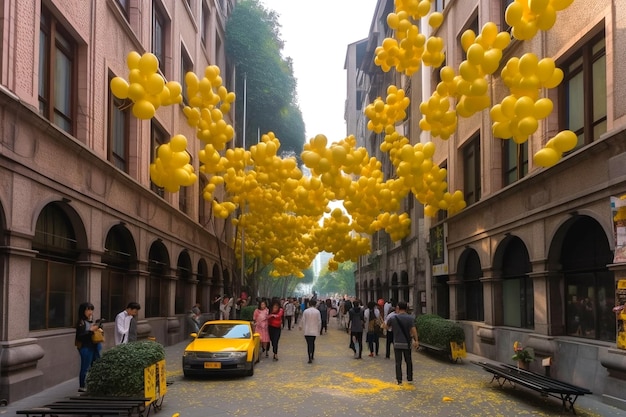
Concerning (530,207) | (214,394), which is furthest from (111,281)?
(530,207)

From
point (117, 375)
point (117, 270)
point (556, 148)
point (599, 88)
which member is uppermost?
point (599, 88)

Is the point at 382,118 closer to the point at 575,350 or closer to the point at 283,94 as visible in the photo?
the point at 575,350

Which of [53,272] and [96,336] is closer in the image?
[96,336]

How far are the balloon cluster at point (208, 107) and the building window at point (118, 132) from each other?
2437mm

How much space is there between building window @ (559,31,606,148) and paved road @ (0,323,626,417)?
18.1 feet

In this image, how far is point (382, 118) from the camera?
1783 centimetres

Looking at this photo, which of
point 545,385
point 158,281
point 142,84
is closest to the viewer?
point 545,385

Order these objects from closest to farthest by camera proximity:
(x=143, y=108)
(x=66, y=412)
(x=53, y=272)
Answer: (x=66, y=412) < (x=143, y=108) < (x=53, y=272)

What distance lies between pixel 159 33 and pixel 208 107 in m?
9.12

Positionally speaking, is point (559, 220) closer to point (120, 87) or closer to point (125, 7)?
point (120, 87)

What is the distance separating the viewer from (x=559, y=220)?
13609mm

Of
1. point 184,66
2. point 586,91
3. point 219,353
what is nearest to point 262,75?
point 184,66

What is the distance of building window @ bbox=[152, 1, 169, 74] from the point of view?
74.8 ft

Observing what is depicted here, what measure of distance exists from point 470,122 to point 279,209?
24.5 feet
